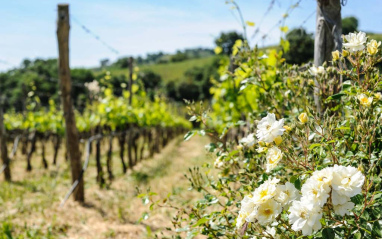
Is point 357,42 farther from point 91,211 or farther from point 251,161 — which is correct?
point 91,211

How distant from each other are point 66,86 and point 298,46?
346 cm

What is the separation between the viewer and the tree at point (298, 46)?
3793mm

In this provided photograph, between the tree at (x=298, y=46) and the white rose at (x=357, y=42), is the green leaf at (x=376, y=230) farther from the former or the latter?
the tree at (x=298, y=46)

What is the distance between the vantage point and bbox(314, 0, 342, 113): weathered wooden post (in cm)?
260

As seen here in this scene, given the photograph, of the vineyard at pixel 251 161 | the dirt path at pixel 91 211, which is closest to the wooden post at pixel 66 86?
the vineyard at pixel 251 161

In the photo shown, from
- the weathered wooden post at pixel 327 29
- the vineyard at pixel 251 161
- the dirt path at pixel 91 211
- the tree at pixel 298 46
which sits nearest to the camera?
the vineyard at pixel 251 161

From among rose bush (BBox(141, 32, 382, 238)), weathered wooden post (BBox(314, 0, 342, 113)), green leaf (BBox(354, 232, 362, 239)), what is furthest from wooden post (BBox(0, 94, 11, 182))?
green leaf (BBox(354, 232, 362, 239))

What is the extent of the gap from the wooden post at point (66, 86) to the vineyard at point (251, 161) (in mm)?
15

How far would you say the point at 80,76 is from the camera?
208 ft

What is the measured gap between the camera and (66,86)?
5.47 m

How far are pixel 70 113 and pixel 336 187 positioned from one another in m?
4.94

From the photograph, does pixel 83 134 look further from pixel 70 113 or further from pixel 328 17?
pixel 328 17

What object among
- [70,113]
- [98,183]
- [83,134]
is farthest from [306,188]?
[83,134]

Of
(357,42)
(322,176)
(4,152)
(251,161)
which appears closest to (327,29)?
(357,42)
